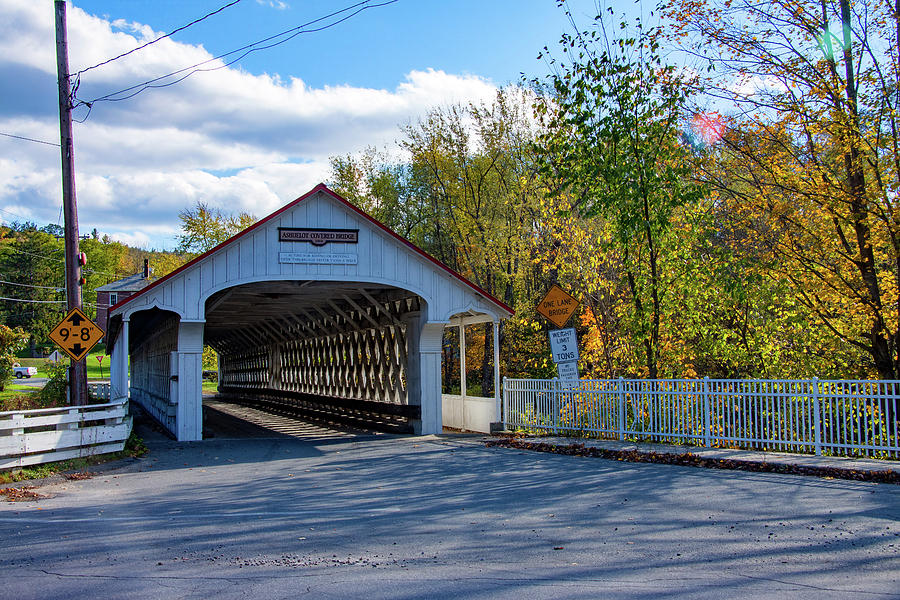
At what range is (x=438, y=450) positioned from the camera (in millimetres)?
14664

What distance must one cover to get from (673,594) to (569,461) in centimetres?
781

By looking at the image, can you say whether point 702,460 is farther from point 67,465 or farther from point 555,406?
point 67,465

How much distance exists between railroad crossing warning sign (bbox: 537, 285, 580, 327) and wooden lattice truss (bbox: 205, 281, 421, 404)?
3.79 meters

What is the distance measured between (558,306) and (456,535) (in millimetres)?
8843

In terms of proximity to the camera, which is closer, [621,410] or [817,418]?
[817,418]

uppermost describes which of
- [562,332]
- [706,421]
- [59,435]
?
[562,332]

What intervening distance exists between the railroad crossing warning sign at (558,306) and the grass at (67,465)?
28.0 ft

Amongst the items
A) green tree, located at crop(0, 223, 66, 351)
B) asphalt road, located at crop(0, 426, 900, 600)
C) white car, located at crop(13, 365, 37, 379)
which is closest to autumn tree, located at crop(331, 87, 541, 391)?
asphalt road, located at crop(0, 426, 900, 600)

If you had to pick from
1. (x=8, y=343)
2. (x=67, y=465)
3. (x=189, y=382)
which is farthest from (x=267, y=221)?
(x=8, y=343)

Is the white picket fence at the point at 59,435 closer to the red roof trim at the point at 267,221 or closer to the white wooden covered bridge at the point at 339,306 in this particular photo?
the white wooden covered bridge at the point at 339,306

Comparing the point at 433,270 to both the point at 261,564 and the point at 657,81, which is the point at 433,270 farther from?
the point at 261,564

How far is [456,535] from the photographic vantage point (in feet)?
23.5

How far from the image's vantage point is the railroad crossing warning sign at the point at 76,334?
1328cm

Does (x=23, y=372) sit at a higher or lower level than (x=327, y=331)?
lower
